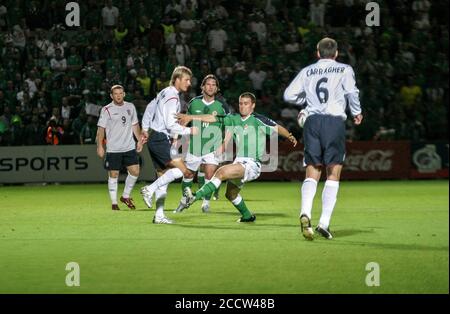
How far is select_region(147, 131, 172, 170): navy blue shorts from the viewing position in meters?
13.7

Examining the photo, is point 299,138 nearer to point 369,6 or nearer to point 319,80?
point 369,6

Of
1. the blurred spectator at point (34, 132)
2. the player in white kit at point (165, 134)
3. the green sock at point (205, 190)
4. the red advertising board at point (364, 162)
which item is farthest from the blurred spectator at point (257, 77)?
the green sock at point (205, 190)

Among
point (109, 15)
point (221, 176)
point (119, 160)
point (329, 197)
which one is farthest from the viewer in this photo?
point (109, 15)

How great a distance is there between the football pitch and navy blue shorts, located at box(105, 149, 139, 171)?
0.79 meters

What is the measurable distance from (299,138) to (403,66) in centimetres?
430

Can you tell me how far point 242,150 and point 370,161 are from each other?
12.8 metres

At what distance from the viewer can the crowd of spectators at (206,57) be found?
972 inches

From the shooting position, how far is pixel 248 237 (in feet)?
38.8

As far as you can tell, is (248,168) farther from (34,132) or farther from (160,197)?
(34,132)

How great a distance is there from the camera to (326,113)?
37.5 feet

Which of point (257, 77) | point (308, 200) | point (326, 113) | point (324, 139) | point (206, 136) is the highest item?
point (326, 113)

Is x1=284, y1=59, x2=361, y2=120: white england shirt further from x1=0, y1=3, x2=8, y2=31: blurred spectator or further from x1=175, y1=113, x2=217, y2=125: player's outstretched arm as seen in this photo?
x1=0, y1=3, x2=8, y2=31: blurred spectator

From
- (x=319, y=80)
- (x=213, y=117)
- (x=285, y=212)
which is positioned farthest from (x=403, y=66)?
(x=319, y=80)

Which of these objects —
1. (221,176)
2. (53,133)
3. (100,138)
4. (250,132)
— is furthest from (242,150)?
(53,133)
